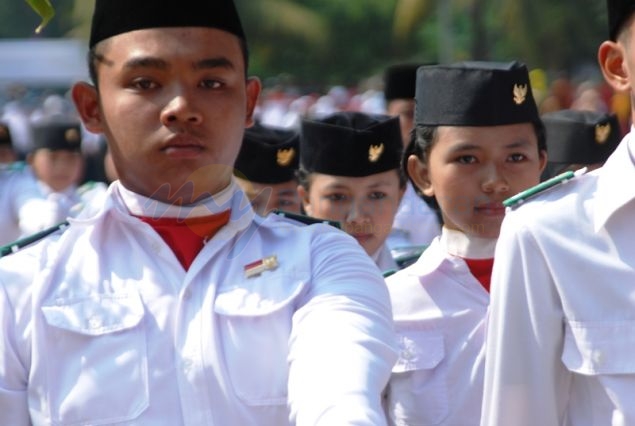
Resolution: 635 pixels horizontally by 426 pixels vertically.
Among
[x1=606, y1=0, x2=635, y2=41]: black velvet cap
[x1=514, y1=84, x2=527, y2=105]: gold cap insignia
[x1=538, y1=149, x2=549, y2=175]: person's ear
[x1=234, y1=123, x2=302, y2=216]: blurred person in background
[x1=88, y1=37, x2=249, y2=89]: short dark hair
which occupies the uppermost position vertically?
[x1=606, y1=0, x2=635, y2=41]: black velvet cap

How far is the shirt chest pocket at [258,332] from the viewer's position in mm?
2889

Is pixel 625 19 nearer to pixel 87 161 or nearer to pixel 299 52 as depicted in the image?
pixel 87 161

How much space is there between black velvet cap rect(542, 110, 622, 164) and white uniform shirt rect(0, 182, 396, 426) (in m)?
3.38

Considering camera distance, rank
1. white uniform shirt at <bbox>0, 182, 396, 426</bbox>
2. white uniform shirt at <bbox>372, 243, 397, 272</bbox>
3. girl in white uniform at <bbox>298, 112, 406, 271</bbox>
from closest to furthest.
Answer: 1. white uniform shirt at <bbox>0, 182, 396, 426</bbox>
2. white uniform shirt at <bbox>372, 243, 397, 272</bbox>
3. girl in white uniform at <bbox>298, 112, 406, 271</bbox>

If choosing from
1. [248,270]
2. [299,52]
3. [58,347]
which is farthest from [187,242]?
[299,52]

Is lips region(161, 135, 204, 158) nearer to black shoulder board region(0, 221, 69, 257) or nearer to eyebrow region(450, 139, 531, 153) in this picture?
black shoulder board region(0, 221, 69, 257)

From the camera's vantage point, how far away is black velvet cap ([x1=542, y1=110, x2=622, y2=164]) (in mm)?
6309

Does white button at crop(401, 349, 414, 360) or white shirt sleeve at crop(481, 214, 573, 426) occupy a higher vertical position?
white shirt sleeve at crop(481, 214, 573, 426)

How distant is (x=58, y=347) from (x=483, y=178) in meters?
1.76

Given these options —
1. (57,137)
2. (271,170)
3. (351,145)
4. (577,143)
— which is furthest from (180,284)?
(57,137)

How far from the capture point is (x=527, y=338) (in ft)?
10.4

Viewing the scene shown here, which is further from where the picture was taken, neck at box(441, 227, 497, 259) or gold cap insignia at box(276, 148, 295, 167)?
gold cap insignia at box(276, 148, 295, 167)

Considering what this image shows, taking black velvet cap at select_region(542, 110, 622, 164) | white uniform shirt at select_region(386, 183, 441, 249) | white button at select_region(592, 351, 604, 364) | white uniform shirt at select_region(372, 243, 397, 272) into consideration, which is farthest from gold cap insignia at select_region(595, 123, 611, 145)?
white button at select_region(592, 351, 604, 364)

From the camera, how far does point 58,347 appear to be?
9.61ft
